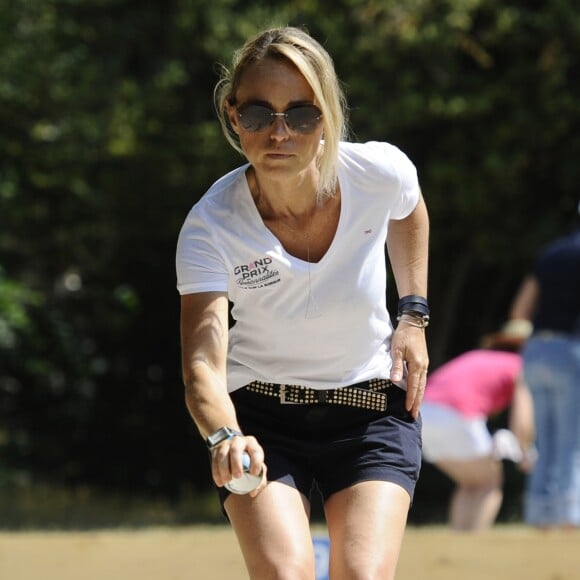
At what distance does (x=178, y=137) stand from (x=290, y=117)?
7.79 meters

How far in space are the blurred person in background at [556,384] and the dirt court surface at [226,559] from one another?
1.31 feet

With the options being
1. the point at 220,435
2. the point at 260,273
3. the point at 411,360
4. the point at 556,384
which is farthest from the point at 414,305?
the point at 556,384

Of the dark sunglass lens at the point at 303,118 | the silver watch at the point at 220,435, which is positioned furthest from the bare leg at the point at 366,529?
the dark sunglass lens at the point at 303,118

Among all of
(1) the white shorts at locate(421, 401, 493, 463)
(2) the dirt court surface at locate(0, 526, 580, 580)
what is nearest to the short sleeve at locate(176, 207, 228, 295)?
(2) the dirt court surface at locate(0, 526, 580, 580)

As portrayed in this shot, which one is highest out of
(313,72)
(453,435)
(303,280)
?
(313,72)

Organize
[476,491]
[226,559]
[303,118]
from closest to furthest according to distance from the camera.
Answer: [303,118] → [226,559] → [476,491]

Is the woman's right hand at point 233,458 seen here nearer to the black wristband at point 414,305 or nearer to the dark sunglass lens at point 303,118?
the black wristband at point 414,305

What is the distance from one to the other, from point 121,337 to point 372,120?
3.99 metres

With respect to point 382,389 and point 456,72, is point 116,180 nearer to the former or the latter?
point 456,72

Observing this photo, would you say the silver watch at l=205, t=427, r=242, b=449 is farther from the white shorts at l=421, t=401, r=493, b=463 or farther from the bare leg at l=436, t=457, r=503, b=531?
the bare leg at l=436, t=457, r=503, b=531

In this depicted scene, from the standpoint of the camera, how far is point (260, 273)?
3.18 meters

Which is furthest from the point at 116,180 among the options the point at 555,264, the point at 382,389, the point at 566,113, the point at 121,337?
the point at 382,389

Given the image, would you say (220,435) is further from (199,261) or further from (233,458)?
(199,261)

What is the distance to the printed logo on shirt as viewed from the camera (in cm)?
317
